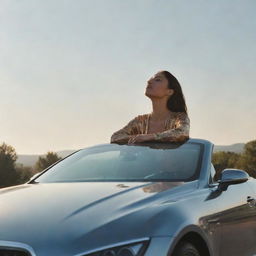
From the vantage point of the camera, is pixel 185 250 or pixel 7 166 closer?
pixel 185 250

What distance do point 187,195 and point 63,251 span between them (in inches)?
51.9

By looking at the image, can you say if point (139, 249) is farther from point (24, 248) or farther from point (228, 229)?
point (228, 229)

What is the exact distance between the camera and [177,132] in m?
A: 5.80

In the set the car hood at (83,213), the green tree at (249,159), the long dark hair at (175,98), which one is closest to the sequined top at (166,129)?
the long dark hair at (175,98)

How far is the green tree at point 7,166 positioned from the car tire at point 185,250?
236 feet

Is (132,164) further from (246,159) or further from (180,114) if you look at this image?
(246,159)

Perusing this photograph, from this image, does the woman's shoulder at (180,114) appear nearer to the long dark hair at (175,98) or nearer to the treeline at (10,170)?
the long dark hair at (175,98)

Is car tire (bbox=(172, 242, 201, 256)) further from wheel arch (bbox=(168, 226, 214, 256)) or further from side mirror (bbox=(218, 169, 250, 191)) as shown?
side mirror (bbox=(218, 169, 250, 191))

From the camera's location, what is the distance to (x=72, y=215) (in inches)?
138

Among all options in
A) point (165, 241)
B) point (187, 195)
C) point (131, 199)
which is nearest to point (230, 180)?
point (187, 195)

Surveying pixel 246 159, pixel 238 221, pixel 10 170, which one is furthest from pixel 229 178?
pixel 246 159

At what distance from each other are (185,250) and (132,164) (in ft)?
4.79

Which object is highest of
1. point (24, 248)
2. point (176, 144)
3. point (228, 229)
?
point (176, 144)

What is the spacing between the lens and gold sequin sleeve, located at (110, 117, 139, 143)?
19.7ft
